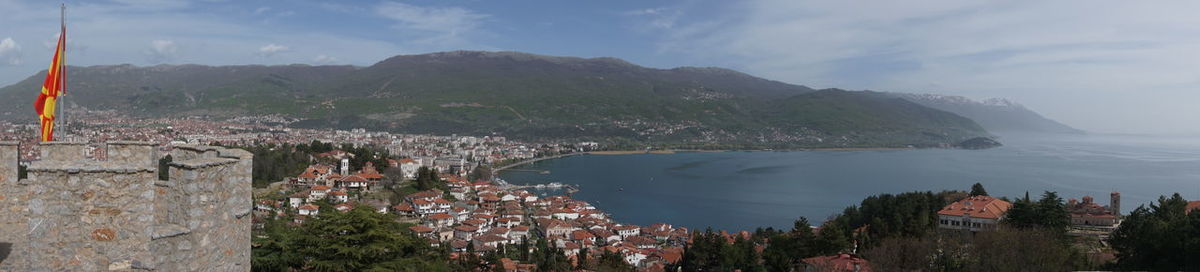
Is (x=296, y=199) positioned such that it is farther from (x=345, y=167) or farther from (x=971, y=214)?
(x=971, y=214)

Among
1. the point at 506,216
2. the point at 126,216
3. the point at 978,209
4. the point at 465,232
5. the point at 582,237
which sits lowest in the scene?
the point at 582,237

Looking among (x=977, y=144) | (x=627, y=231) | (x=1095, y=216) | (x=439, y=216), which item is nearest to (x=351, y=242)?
(x=1095, y=216)

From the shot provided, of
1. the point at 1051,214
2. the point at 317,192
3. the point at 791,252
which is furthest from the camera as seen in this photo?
the point at 317,192

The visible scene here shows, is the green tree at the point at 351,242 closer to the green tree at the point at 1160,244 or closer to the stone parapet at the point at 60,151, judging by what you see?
the stone parapet at the point at 60,151

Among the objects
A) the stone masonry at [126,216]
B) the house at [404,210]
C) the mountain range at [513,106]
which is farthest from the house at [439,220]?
the mountain range at [513,106]

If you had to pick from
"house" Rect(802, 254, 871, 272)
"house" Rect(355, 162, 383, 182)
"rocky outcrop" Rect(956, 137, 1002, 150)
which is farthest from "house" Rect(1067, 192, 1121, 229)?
"rocky outcrop" Rect(956, 137, 1002, 150)

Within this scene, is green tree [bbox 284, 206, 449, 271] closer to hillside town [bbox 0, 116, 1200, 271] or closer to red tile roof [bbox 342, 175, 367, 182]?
hillside town [bbox 0, 116, 1200, 271]
